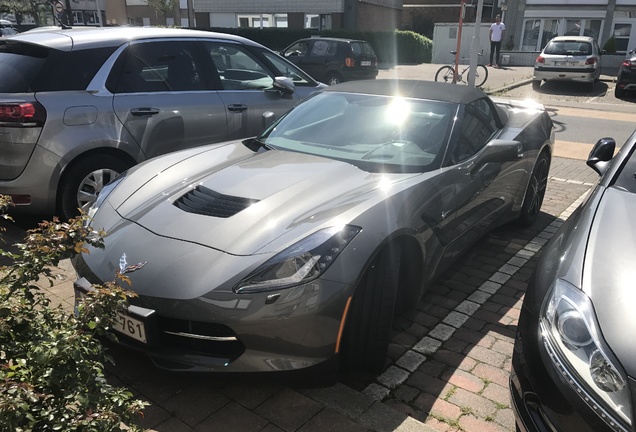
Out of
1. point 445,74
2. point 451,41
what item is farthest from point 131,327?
point 451,41

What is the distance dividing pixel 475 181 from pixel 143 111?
290 centimetres

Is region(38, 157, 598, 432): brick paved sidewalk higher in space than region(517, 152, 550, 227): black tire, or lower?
lower

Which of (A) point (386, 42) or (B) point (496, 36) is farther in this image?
(A) point (386, 42)

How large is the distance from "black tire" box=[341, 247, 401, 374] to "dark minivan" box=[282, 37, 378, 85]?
14340 mm

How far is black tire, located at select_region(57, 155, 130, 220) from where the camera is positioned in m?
4.48

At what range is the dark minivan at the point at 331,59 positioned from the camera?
16.6 metres

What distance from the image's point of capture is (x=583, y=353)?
1.94 metres

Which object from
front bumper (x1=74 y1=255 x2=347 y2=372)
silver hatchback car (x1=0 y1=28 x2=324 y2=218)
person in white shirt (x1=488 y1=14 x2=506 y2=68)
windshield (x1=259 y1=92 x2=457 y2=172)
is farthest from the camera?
person in white shirt (x1=488 y1=14 x2=506 y2=68)

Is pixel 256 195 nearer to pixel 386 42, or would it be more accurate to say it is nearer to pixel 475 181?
pixel 475 181

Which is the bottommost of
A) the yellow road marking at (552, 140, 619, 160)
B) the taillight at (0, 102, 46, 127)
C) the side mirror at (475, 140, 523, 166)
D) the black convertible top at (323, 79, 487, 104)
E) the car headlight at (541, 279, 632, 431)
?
the yellow road marking at (552, 140, 619, 160)

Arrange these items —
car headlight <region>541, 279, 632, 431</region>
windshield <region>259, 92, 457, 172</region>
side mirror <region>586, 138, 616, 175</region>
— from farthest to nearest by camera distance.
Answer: side mirror <region>586, 138, 616, 175</region>, windshield <region>259, 92, 457, 172</region>, car headlight <region>541, 279, 632, 431</region>

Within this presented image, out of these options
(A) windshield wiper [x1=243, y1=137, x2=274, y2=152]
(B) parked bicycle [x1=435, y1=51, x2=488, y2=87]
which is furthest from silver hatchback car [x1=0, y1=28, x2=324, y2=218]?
(B) parked bicycle [x1=435, y1=51, x2=488, y2=87]

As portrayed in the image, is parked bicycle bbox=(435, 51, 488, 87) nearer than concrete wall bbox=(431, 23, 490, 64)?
Yes

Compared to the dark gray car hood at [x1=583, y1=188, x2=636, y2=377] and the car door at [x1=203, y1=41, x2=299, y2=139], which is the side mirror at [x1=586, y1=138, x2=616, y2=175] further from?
the car door at [x1=203, y1=41, x2=299, y2=139]
